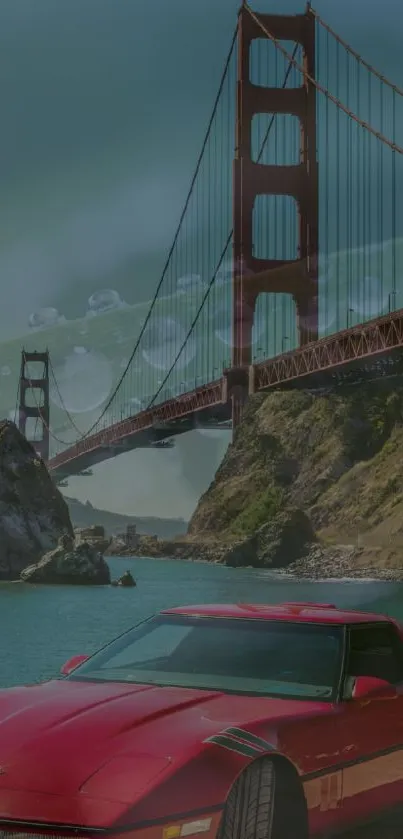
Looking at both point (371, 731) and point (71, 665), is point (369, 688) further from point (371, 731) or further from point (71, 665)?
point (71, 665)

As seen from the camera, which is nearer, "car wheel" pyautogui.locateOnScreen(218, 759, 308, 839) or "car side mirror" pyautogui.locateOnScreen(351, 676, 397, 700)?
"car wheel" pyautogui.locateOnScreen(218, 759, 308, 839)

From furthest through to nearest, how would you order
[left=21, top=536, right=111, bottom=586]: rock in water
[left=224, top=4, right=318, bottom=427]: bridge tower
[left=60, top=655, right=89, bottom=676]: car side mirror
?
[left=224, top=4, right=318, bottom=427]: bridge tower
[left=21, top=536, right=111, bottom=586]: rock in water
[left=60, top=655, right=89, bottom=676]: car side mirror

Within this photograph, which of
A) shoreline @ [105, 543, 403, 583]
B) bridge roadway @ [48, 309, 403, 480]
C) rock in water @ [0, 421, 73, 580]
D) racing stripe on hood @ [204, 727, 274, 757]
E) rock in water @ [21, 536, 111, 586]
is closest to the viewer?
racing stripe on hood @ [204, 727, 274, 757]

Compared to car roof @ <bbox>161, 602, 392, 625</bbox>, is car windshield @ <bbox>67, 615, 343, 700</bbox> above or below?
below

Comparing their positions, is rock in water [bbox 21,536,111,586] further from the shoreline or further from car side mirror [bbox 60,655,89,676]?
car side mirror [bbox 60,655,89,676]

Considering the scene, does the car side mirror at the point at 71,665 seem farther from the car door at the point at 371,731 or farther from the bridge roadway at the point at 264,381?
the bridge roadway at the point at 264,381

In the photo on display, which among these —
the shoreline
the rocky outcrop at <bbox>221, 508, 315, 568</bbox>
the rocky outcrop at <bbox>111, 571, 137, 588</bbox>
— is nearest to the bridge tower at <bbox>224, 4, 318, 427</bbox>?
the rocky outcrop at <bbox>221, 508, 315, 568</bbox>

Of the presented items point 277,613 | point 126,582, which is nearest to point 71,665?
point 277,613
